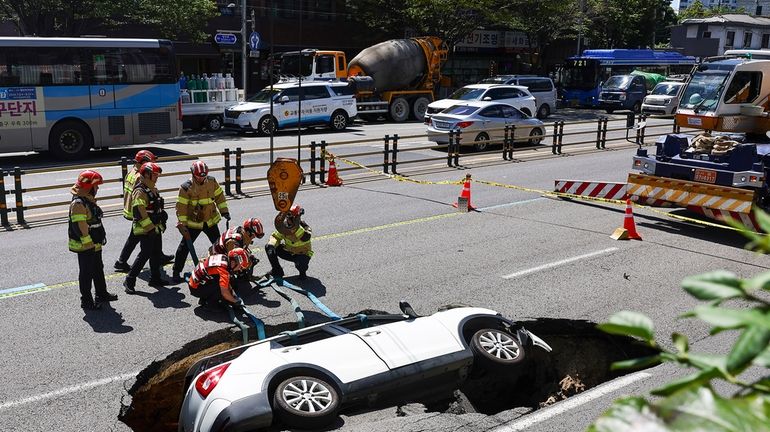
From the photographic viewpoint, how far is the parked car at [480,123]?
77.1 feet

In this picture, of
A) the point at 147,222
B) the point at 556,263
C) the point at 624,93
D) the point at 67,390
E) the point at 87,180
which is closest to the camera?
the point at 67,390

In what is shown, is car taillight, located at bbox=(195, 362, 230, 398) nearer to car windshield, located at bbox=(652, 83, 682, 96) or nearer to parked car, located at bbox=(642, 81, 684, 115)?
parked car, located at bbox=(642, 81, 684, 115)

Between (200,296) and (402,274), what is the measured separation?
9.69 feet

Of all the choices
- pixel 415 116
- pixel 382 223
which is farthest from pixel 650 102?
pixel 382 223

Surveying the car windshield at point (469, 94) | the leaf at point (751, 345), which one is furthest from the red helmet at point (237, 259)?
the car windshield at point (469, 94)

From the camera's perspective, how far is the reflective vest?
8906mm

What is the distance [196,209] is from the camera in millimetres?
10508

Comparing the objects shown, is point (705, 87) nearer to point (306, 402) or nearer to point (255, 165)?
point (255, 165)

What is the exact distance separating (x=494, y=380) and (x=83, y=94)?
19.2 metres

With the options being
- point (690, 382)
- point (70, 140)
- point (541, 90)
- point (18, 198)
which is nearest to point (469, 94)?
point (541, 90)

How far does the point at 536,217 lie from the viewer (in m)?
14.6

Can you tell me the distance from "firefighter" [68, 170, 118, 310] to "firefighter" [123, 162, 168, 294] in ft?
2.58

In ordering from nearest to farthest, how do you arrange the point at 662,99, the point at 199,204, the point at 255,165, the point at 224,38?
the point at 199,204 → the point at 255,165 → the point at 224,38 → the point at 662,99

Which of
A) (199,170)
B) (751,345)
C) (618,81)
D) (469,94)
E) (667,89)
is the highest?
(751,345)
